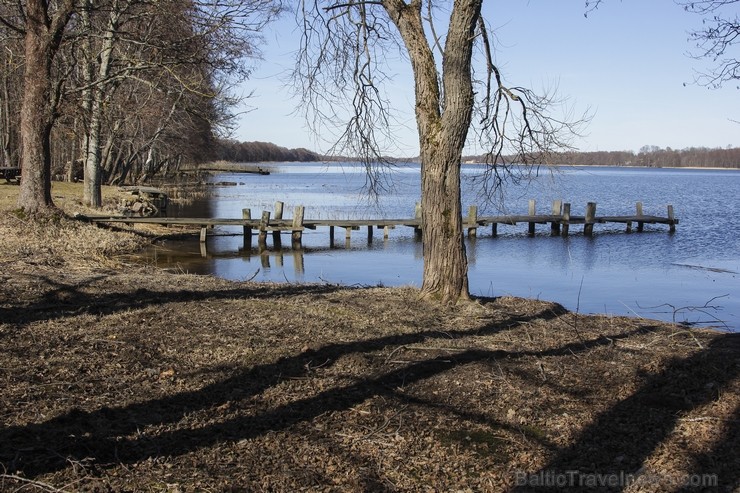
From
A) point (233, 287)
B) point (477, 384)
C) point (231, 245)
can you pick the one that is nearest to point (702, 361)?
point (477, 384)

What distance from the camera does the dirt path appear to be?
3967mm

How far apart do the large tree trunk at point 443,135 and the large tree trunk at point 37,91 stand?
9.28m

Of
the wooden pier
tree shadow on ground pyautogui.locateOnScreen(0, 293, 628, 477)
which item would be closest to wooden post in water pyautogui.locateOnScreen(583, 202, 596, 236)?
the wooden pier

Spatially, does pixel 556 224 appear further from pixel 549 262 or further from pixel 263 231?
pixel 263 231

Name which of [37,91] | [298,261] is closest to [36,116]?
[37,91]

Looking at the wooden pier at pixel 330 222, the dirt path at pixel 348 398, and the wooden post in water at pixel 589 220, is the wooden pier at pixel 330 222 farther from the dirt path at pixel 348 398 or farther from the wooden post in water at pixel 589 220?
the dirt path at pixel 348 398

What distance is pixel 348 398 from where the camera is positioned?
16.7 ft

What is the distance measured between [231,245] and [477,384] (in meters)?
19.2

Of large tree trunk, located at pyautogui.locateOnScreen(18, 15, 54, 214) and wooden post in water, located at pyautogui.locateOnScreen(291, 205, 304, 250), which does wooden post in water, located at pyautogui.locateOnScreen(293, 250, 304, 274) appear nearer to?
wooden post in water, located at pyautogui.locateOnScreen(291, 205, 304, 250)

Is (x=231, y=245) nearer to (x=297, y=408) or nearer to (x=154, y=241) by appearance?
(x=154, y=241)

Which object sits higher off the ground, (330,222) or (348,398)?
(330,222)

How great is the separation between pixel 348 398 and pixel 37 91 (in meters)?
12.7

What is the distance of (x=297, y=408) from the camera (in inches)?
192

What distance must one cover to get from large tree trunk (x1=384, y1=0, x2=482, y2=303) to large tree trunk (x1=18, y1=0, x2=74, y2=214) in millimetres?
9277
